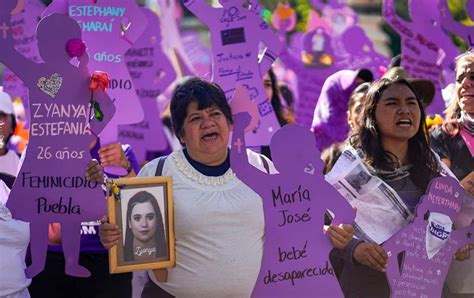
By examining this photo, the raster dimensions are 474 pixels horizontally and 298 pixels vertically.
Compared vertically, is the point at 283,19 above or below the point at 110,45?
below

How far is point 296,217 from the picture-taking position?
4195 millimetres

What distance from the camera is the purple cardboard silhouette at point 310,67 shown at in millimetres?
7793

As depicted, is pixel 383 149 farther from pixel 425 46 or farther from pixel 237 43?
pixel 425 46

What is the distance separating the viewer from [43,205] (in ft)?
13.8

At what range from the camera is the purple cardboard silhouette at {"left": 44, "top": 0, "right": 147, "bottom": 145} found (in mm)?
4750

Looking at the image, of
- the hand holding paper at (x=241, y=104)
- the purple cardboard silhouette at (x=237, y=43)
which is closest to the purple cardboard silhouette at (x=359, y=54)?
the purple cardboard silhouette at (x=237, y=43)

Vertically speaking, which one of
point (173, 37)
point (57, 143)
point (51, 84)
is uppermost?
point (51, 84)

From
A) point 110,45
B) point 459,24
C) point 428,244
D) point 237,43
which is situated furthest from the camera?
point 459,24

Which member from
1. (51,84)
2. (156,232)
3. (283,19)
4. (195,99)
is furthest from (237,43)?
(283,19)

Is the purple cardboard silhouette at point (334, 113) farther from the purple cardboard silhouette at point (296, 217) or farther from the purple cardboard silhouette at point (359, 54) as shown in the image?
the purple cardboard silhouette at point (296, 217)

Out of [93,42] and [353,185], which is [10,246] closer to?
[93,42]

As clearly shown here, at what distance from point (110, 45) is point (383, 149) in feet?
4.56

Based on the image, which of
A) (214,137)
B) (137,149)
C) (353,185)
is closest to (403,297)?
(353,185)

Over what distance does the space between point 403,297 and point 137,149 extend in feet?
8.09
